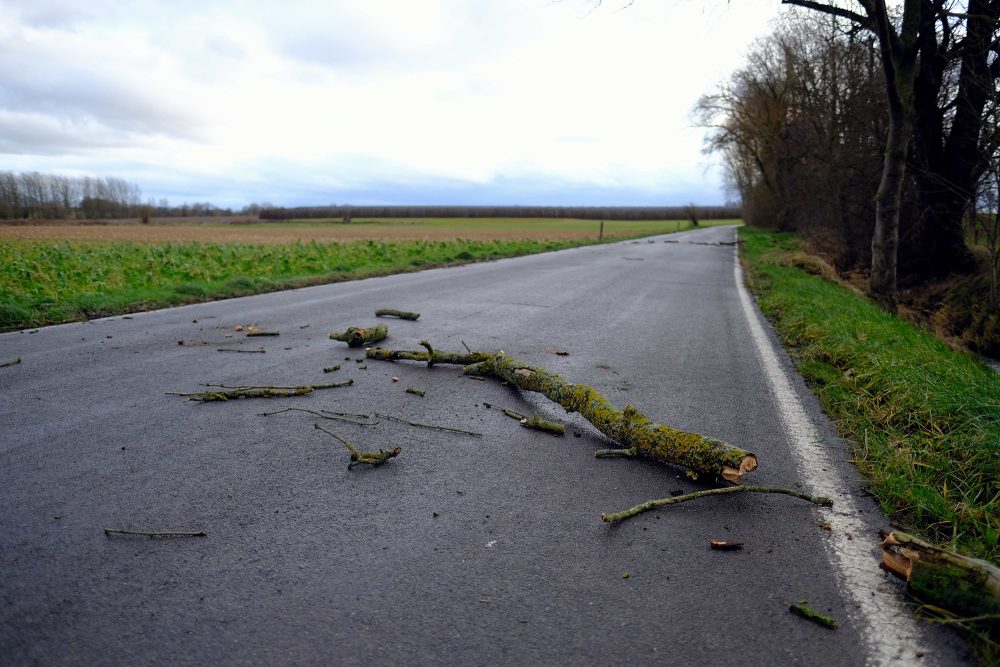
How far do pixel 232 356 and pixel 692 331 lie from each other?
5.23 meters

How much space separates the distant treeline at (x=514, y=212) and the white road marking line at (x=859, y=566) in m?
130

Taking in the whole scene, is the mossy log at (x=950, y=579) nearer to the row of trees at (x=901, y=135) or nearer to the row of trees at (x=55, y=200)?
the row of trees at (x=901, y=135)

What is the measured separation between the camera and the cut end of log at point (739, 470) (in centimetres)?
328

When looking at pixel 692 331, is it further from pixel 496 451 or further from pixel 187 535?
pixel 187 535

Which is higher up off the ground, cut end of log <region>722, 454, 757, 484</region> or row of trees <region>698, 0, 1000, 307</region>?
row of trees <region>698, 0, 1000, 307</region>

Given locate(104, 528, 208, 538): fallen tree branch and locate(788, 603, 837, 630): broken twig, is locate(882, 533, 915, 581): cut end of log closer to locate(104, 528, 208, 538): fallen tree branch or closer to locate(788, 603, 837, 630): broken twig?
locate(788, 603, 837, 630): broken twig

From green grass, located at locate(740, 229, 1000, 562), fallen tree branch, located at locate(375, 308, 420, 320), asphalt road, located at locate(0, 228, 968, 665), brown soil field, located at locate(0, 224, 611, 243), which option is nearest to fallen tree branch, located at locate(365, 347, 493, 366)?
asphalt road, located at locate(0, 228, 968, 665)

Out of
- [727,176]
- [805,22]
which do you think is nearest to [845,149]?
[805,22]

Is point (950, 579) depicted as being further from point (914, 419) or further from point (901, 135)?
point (901, 135)

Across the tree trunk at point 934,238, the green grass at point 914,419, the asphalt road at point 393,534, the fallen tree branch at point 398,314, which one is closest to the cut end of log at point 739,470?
the asphalt road at point 393,534

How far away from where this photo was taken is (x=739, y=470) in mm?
3273

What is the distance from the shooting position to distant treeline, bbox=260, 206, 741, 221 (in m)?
132

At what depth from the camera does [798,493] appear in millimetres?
3225

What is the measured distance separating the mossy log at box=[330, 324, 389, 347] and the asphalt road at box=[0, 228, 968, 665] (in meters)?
0.72
